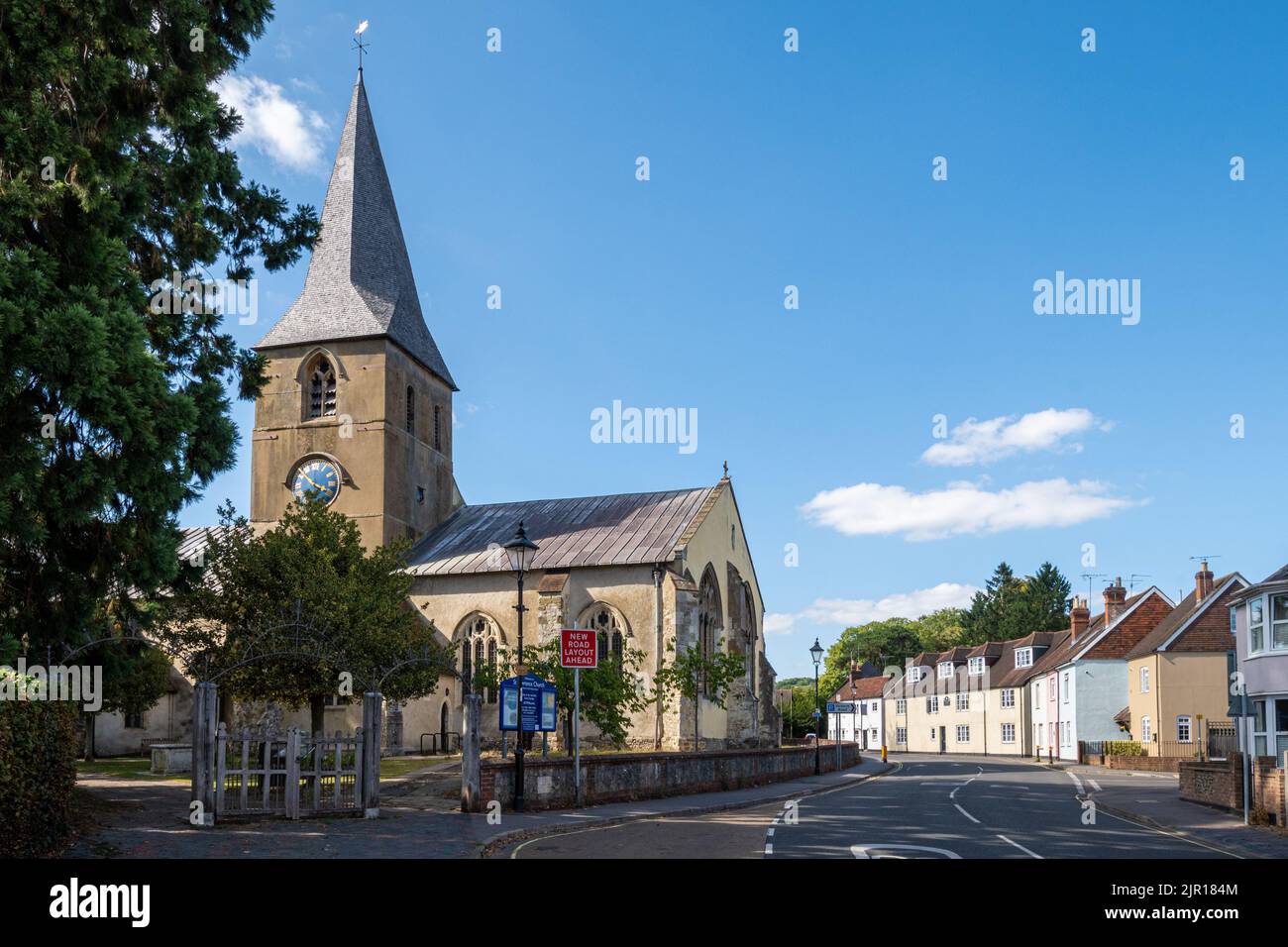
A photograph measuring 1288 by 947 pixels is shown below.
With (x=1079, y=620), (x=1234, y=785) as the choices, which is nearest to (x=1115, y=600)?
(x=1079, y=620)

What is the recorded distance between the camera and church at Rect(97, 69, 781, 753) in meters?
42.4

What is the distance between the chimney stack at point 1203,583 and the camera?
56500 mm

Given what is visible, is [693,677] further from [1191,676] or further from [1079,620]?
[1079,620]

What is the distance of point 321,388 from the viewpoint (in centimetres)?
4850

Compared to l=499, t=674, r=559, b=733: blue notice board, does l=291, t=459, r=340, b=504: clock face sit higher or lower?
higher

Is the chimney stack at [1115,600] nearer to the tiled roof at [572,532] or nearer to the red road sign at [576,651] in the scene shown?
the tiled roof at [572,532]

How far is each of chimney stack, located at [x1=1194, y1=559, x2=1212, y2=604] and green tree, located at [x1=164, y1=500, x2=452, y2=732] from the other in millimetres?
42666

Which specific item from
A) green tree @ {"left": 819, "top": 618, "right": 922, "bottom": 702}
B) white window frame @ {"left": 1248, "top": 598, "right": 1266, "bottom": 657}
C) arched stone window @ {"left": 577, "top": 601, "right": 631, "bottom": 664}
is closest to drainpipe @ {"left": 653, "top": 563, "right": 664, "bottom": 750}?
arched stone window @ {"left": 577, "top": 601, "right": 631, "bottom": 664}

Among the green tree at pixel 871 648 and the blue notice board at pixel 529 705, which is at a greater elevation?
the blue notice board at pixel 529 705

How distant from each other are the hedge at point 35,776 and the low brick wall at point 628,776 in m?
8.14

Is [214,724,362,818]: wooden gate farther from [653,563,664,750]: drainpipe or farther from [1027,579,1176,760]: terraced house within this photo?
[1027,579,1176,760]: terraced house

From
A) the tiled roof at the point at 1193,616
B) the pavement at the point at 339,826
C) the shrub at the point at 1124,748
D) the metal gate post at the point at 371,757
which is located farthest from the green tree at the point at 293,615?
the shrub at the point at 1124,748

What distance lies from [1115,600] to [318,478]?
49779mm
